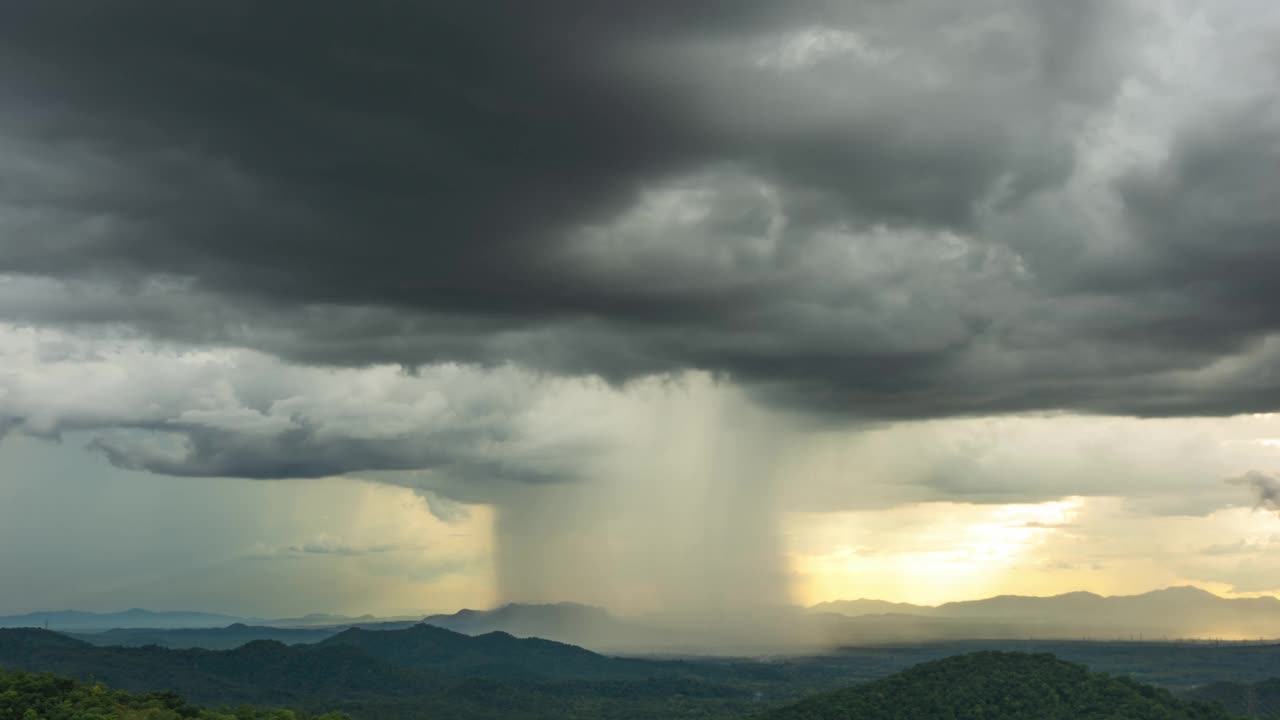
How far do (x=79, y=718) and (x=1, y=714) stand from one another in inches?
794

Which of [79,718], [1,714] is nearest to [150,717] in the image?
[79,718]

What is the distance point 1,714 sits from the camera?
199 meters

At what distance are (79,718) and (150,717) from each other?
41.2 ft

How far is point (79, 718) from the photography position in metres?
192

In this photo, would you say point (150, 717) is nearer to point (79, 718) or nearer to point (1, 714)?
point (79, 718)

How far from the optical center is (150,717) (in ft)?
656
